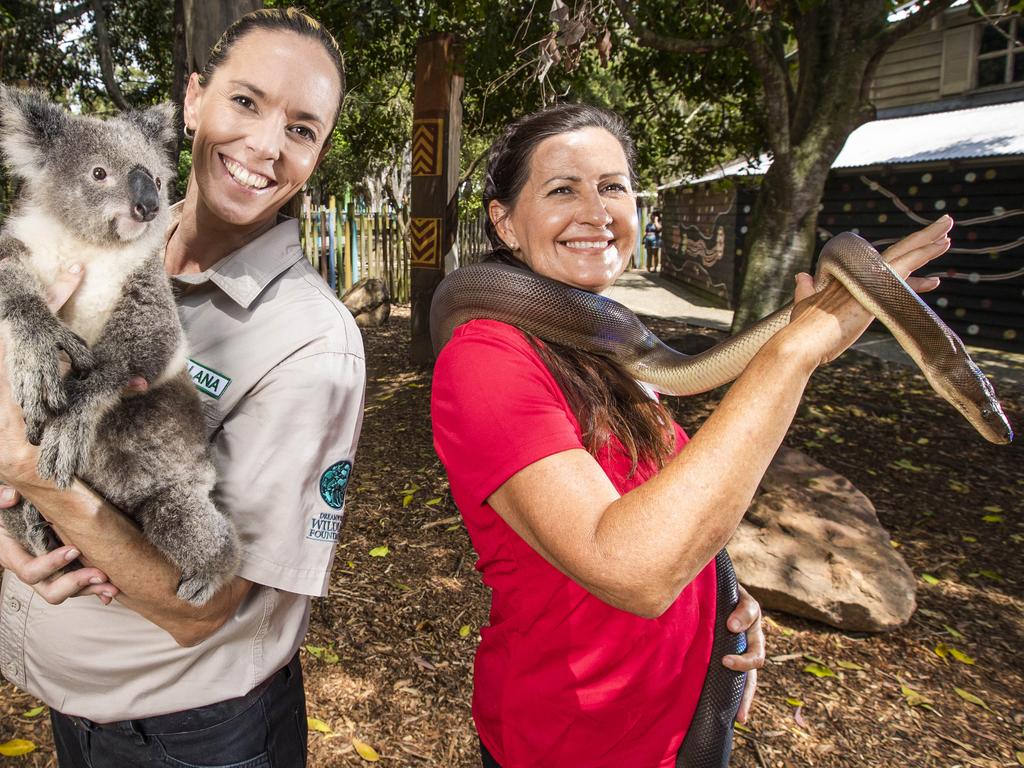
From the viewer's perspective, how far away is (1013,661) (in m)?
4.22

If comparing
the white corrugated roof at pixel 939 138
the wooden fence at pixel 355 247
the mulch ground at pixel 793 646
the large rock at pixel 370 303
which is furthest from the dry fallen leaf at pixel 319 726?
the wooden fence at pixel 355 247

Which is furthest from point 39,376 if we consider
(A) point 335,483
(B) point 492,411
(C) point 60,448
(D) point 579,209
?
(D) point 579,209

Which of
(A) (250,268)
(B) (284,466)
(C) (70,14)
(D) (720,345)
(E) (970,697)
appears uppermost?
(C) (70,14)

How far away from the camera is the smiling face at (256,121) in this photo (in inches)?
73.4

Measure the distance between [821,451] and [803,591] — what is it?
317 cm

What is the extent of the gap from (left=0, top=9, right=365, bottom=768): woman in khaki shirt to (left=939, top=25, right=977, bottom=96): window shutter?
17139mm

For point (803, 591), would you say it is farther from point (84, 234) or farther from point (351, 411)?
point (84, 234)

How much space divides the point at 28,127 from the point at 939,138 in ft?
50.7

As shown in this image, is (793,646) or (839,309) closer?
A: (839,309)

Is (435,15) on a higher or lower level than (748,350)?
higher

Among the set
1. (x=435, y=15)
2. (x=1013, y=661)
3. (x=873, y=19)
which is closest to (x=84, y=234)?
(x=1013, y=661)

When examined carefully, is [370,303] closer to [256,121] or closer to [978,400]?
[256,121]

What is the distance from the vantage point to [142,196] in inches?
59.8

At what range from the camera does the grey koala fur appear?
1428 mm
